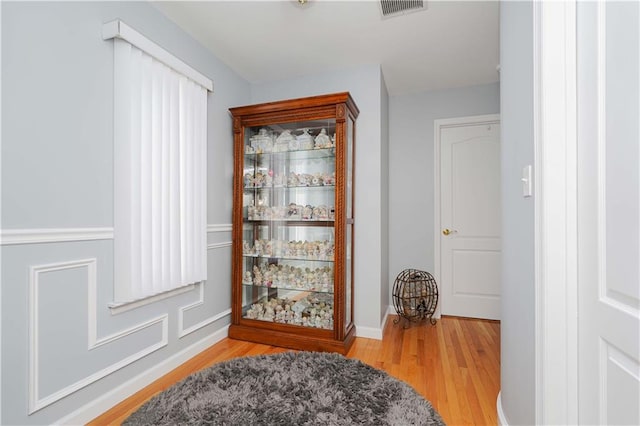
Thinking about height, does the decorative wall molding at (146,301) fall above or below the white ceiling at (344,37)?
below

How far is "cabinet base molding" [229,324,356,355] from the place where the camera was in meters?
2.37

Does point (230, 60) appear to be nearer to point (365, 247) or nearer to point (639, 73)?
point (365, 247)

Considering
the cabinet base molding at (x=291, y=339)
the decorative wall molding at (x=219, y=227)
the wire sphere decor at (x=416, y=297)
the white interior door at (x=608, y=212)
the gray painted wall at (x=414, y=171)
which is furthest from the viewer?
the gray painted wall at (x=414, y=171)

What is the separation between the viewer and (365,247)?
2779 mm

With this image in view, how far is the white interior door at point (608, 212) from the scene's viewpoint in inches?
28.0

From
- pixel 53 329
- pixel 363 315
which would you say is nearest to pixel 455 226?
pixel 363 315

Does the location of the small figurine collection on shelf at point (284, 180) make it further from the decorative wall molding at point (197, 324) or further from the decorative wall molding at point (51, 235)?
the decorative wall molding at point (51, 235)

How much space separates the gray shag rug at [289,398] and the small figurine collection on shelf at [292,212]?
1175 millimetres

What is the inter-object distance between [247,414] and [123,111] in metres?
1.86

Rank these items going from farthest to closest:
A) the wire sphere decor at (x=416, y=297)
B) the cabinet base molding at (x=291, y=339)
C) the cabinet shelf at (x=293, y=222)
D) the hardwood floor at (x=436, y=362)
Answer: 1. the wire sphere decor at (x=416, y=297)
2. the cabinet shelf at (x=293, y=222)
3. the cabinet base molding at (x=291, y=339)
4. the hardwood floor at (x=436, y=362)

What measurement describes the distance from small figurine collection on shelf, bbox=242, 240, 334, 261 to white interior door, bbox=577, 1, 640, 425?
181cm

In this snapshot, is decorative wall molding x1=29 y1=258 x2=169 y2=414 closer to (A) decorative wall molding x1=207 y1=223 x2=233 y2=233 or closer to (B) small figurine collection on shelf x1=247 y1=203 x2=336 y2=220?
(A) decorative wall molding x1=207 y1=223 x2=233 y2=233

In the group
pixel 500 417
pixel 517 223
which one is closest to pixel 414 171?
pixel 517 223

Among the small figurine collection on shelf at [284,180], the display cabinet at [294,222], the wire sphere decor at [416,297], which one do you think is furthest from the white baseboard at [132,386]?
the wire sphere decor at [416,297]
